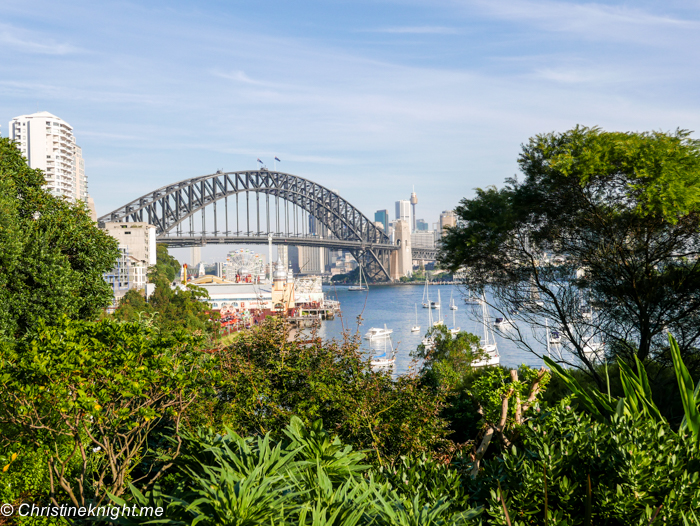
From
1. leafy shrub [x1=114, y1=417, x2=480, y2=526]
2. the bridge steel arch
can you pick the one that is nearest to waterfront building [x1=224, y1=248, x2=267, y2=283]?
the bridge steel arch

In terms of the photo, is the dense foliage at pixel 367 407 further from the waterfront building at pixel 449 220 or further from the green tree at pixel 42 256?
the waterfront building at pixel 449 220

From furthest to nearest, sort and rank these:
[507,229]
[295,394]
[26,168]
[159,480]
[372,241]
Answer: [372,241]
[26,168]
[507,229]
[295,394]
[159,480]

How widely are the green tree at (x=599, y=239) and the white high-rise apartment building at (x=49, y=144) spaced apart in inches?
2878

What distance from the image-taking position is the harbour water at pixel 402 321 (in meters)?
27.7

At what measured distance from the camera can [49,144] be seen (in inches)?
2822

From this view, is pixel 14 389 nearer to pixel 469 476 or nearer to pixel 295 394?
pixel 295 394

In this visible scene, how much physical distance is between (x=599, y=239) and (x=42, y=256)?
7577mm

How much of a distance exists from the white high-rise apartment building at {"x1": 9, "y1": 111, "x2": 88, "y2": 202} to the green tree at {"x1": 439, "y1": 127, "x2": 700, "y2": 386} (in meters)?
73.1

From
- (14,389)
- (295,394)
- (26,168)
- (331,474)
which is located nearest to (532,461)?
(331,474)

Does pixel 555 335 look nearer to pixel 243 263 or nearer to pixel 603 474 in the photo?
pixel 603 474

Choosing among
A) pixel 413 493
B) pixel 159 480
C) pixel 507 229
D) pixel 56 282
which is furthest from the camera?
pixel 56 282

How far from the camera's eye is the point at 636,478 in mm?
2316

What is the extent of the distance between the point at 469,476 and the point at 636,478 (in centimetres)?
96

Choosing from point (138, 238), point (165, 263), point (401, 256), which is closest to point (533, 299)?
point (138, 238)
